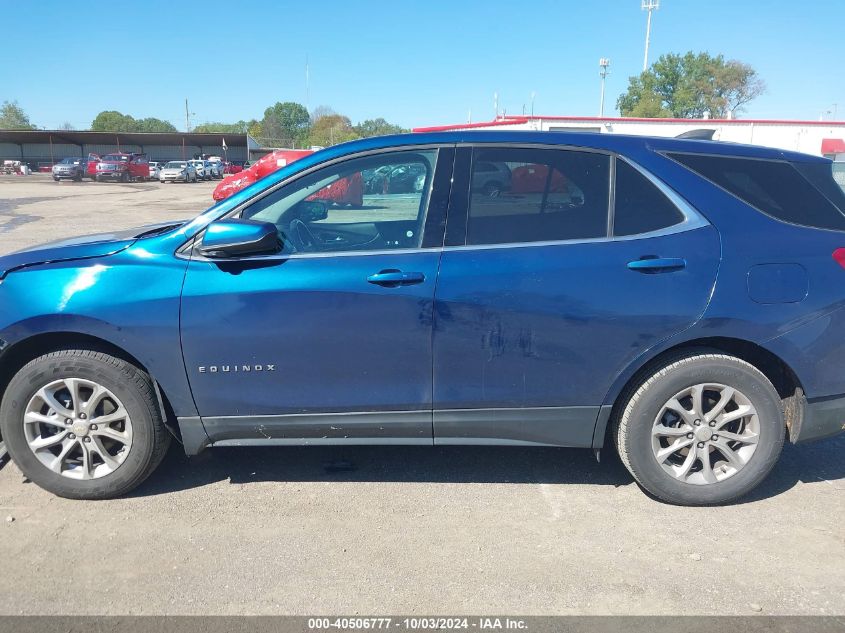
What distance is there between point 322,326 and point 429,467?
1.20m

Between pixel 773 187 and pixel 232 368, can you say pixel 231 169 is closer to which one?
pixel 232 368

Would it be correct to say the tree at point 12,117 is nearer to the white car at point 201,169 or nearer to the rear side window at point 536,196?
the white car at point 201,169

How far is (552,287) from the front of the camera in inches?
125

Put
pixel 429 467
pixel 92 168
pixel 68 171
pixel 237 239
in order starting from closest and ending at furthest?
pixel 237 239
pixel 429 467
pixel 68 171
pixel 92 168

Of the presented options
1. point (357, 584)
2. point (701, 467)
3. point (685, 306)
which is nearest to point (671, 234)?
point (685, 306)

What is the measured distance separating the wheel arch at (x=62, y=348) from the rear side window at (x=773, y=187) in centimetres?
289

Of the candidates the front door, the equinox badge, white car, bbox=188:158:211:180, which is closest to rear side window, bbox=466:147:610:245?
the front door

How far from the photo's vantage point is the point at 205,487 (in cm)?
365

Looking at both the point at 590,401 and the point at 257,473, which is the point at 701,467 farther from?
the point at 257,473

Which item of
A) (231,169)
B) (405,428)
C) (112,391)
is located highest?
(231,169)

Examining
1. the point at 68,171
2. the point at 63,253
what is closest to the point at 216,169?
the point at 68,171

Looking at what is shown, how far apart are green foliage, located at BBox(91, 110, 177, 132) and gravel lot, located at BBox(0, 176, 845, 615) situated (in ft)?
419

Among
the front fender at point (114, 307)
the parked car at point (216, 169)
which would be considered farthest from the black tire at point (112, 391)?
the parked car at point (216, 169)

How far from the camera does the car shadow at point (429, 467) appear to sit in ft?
12.3
